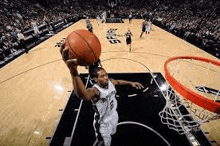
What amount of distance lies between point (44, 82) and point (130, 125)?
13.8 feet

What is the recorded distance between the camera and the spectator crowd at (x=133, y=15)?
34.6 ft

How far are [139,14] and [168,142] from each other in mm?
26181

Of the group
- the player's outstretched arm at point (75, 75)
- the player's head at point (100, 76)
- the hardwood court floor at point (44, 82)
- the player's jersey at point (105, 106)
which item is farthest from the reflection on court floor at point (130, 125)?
the player's outstretched arm at point (75, 75)

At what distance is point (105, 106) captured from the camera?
7.38 ft

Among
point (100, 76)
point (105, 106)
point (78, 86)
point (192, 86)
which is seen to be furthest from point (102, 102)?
point (192, 86)

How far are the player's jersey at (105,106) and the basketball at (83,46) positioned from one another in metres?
0.46

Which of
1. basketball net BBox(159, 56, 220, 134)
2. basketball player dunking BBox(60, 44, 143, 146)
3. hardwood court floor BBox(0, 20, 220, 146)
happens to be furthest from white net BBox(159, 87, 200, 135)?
basketball player dunking BBox(60, 44, 143, 146)

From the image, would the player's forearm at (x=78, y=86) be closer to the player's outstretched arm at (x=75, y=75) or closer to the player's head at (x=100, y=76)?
the player's outstretched arm at (x=75, y=75)

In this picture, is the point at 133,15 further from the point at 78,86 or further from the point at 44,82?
the point at 78,86

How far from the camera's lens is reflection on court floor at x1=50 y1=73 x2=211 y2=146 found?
3.43m

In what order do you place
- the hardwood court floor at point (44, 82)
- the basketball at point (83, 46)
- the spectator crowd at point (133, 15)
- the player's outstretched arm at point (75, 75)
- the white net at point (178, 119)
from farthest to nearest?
the spectator crowd at point (133, 15), the hardwood court floor at point (44, 82), the white net at point (178, 119), the basketball at point (83, 46), the player's outstretched arm at point (75, 75)

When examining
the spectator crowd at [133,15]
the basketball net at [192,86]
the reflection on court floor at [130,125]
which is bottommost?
the basketball net at [192,86]

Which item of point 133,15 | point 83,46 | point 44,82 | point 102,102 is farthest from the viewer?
point 133,15

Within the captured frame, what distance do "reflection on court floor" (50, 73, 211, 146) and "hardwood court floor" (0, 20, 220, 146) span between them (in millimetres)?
475
